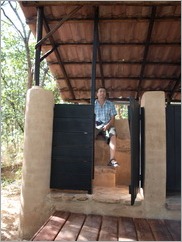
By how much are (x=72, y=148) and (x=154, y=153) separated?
1398 millimetres

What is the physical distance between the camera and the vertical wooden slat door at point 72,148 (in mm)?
4676

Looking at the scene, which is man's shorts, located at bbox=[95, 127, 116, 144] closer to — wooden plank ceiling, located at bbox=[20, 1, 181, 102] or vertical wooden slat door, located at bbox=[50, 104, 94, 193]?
vertical wooden slat door, located at bbox=[50, 104, 94, 193]

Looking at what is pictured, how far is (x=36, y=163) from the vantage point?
4.52 meters

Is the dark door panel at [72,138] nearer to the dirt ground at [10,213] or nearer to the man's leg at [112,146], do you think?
the man's leg at [112,146]

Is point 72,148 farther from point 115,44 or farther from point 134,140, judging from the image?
point 115,44

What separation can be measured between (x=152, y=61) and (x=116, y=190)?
375 centimetres

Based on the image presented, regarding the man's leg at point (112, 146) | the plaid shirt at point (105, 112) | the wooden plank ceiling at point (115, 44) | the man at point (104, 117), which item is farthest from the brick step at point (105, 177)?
the wooden plank ceiling at point (115, 44)

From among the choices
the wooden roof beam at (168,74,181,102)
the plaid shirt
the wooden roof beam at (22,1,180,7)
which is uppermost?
the wooden roof beam at (22,1,180,7)

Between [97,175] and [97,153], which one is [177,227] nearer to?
[97,175]

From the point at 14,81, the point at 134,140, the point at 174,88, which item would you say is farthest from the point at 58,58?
the point at 14,81

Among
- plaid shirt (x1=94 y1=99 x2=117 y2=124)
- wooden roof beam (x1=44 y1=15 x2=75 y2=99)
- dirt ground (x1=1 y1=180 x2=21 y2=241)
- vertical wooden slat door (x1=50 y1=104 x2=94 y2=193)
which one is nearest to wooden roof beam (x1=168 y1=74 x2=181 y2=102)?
plaid shirt (x1=94 y1=99 x2=117 y2=124)

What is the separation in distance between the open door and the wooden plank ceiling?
1.98 metres

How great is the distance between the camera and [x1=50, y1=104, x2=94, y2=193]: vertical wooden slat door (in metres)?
4.68

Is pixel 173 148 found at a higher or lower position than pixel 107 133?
lower
